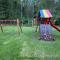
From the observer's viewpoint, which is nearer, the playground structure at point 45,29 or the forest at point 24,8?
the playground structure at point 45,29

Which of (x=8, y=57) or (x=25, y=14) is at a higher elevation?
(x=8, y=57)

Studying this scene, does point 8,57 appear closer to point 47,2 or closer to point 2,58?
point 2,58

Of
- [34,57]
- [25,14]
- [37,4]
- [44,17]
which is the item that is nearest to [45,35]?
[44,17]

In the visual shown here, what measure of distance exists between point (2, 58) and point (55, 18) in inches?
942

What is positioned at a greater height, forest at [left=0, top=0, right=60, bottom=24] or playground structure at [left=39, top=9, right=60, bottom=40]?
playground structure at [left=39, top=9, right=60, bottom=40]

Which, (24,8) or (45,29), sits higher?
(45,29)

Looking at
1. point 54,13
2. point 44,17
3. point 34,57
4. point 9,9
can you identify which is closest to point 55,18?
point 54,13

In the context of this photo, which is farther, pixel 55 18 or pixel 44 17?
pixel 55 18

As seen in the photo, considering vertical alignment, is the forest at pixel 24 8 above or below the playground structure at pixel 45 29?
below

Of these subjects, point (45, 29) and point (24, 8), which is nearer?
point (45, 29)

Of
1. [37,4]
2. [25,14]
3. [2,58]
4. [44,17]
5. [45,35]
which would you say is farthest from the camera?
[25,14]

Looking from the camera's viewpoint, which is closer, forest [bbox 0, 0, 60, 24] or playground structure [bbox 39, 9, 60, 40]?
playground structure [bbox 39, 9, 60, 40]

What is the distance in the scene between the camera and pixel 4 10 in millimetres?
32969

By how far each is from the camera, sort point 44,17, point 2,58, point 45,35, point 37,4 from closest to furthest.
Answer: point 2,58 < point 45,35 < point 44,17 < point 37,4
